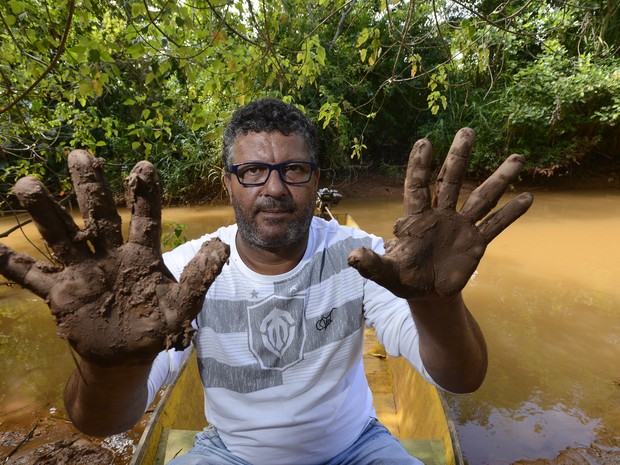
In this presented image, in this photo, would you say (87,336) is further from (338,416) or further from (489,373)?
(489,373)

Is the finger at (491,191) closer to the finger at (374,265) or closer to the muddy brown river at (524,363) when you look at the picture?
the finger at (374,265)

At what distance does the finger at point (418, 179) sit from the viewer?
951mm

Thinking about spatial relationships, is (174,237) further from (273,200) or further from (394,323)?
(394,323)

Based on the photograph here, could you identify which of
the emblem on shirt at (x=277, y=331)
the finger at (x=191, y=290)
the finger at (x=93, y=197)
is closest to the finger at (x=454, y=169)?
the finger at (x=191, y=290)

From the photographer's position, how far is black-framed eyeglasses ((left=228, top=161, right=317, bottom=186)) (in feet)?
4.94

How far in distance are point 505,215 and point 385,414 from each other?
221cm

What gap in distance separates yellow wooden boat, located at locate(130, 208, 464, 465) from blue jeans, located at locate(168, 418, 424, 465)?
22 cm

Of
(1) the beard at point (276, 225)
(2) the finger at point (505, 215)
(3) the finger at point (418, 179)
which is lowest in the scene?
(1) the beard at point (276, 225)

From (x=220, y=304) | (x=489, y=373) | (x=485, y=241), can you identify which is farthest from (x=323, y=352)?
(x=489, y=373)

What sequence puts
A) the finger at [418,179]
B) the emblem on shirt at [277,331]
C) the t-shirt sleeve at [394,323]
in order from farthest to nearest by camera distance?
the emblem on shirt at [277,331] → the t-shirt sleeve at [394,323] → the finger at [418,179]

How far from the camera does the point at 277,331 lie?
1.44 meters

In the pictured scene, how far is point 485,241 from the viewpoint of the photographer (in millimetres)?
1011


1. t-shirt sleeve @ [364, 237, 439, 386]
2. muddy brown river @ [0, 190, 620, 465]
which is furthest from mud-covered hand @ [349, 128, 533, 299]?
muddy brown river @ [0, 190, 620, 465]

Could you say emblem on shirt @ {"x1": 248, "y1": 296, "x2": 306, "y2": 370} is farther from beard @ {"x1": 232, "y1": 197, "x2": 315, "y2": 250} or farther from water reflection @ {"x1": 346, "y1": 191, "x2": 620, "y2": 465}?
water reflection @ {"x1": 346, "y1": 191, "x2": 620, "y2": 465}
